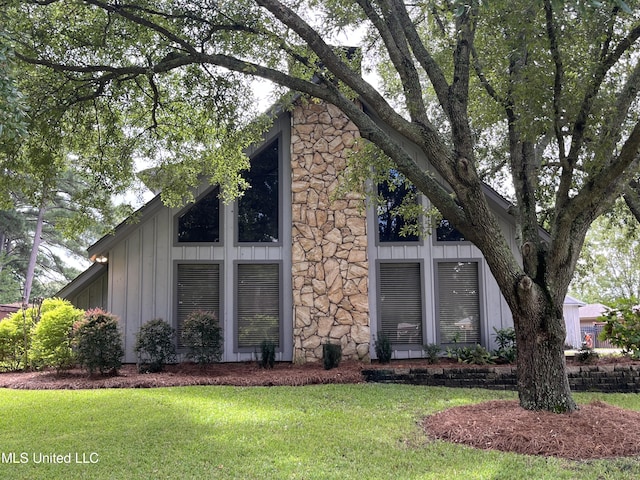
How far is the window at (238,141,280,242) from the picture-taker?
11375mm

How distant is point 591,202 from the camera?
575cm

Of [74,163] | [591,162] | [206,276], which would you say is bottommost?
[206,276]

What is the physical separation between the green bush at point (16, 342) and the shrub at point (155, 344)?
2.46 metres

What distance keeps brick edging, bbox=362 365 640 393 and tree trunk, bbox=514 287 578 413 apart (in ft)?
10.3

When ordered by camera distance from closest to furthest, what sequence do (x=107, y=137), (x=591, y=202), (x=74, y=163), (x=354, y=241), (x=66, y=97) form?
(x=591, y=202) → (x=66, y=97) → (x=107, y=137) → (x=74, y=163) → (x=354, y=241)

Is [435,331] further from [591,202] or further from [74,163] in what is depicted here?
[74,163]

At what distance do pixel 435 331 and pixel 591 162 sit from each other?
5885 mm

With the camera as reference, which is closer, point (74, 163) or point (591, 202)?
point (591, 202)

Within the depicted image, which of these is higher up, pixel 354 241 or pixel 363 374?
pixel 354 241

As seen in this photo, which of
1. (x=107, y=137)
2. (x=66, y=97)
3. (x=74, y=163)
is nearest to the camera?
(x=66, y=97)

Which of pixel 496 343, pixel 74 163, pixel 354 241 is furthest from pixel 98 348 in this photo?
pixel 496 343

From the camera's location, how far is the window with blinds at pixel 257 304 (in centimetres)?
1110

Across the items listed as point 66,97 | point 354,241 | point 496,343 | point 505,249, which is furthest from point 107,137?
point 496,343

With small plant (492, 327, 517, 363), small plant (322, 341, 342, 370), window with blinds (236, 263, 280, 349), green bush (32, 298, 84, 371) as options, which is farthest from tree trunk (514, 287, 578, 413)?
green bush (32, 298, 84, 371)
